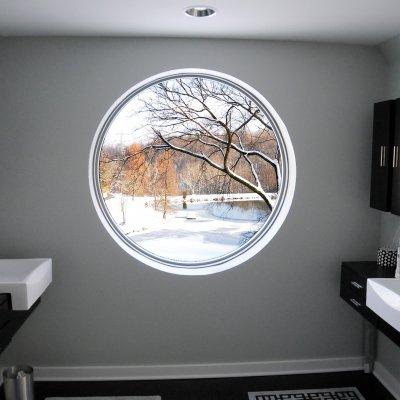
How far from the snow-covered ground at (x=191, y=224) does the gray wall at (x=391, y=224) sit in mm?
2056

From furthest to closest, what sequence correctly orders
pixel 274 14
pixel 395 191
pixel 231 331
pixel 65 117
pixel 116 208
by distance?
pixel 116 208
pixel 231 331
pixel 65 117
pixel 395 191
pixel 274 14

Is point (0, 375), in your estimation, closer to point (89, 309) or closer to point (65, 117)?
point (89, 309)

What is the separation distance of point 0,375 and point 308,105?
2816mm

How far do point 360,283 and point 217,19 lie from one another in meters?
1.78

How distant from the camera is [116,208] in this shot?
4.78m

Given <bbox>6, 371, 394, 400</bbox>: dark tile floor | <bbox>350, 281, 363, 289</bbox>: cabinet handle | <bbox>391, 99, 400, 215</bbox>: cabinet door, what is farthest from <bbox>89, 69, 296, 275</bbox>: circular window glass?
<bbox>391, 99, 400, 215</bbox>: cabinet door

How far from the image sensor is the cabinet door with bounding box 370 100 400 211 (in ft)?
8.47

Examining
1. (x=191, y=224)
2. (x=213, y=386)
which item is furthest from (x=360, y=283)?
(x=191, y=224)

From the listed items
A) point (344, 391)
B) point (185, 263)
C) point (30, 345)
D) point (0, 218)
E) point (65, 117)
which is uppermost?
point (65, 117)

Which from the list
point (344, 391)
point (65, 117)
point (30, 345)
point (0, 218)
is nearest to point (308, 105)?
point (65, 117)

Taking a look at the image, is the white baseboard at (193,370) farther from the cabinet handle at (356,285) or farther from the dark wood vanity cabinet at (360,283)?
the cabinet handle at (356,285)

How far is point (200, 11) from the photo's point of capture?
7.47 ft

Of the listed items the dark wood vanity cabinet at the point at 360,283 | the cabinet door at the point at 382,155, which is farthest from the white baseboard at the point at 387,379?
the cabinet door at the point at 382,155

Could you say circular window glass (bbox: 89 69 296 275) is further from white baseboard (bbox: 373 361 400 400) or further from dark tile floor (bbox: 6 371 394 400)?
white baseboard (bbox: 373 361 400 400)
